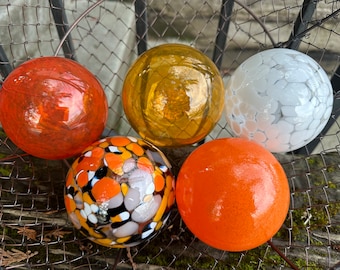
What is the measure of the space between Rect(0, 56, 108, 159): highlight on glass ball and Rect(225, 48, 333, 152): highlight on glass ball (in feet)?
0.80

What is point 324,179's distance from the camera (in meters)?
0.80

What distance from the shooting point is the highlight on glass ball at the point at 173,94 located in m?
0.68

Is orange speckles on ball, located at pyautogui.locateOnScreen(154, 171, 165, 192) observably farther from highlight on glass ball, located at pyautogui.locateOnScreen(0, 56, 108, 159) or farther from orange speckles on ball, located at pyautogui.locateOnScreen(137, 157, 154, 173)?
highlight on glass ball, located at pyautogui.locateOnScreen(0, 56, 108, 159)

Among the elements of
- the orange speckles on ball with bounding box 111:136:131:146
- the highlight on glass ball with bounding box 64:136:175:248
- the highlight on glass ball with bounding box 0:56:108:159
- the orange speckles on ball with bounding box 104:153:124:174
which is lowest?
the highlight on glass ball with bounding box 64:136:175:248

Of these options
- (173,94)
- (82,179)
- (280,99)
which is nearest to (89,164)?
(82,179)

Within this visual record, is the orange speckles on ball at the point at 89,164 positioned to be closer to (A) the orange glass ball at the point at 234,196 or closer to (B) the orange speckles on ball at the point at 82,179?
(B) the orange speckles on ball at the point at 82,179

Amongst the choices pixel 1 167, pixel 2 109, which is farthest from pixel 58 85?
pixel 1 167

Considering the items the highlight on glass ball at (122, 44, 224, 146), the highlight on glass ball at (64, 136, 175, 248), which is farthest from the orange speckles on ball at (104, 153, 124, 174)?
the highlight on glass ball at (122, 44, 224, 146)

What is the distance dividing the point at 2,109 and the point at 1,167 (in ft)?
0.52

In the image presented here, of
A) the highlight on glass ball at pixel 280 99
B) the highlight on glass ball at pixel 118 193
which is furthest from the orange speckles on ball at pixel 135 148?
the highlight on glass ball at pixel 280 99

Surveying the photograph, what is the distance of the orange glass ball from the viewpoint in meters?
0.59

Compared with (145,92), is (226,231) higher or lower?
lower

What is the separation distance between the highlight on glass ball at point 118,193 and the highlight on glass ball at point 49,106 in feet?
0.16

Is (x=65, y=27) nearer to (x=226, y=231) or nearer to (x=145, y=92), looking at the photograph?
(x=145, y=92)
